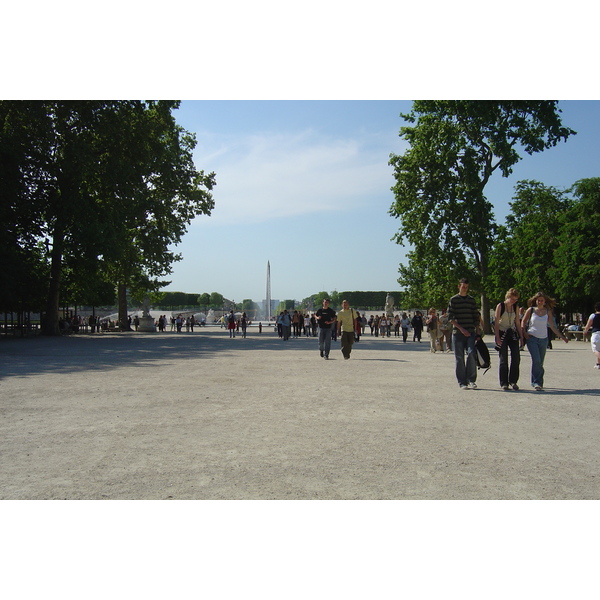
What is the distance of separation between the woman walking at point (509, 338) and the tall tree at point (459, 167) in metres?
24.4

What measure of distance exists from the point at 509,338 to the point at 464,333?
2.54 feet

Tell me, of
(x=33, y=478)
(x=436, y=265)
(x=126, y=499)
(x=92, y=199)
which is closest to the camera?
(x=126, y=499)

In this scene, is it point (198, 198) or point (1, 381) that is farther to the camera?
point (198, 198)

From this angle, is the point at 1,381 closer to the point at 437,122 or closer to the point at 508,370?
the point at 508,370

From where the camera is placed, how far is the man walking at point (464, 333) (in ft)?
35.5

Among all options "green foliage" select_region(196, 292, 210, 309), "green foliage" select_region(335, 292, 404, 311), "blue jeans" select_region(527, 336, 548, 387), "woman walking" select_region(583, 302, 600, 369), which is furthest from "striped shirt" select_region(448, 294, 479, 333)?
"green foliage" select_region(196, 292, 210, 309)

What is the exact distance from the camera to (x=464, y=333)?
10.7 meters

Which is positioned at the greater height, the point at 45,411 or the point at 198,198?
the point at 198,198

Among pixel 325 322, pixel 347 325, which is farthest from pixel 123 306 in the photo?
pixel 347 325

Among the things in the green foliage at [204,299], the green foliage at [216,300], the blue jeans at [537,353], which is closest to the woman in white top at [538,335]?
the blue jeans at [537,353]

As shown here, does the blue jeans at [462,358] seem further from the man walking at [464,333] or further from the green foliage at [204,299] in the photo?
the green foliage at [204,299]

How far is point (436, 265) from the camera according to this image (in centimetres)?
3741

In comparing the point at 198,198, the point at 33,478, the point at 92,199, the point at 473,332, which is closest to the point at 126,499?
the point at 33,478

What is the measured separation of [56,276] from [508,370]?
3024 centimetres
